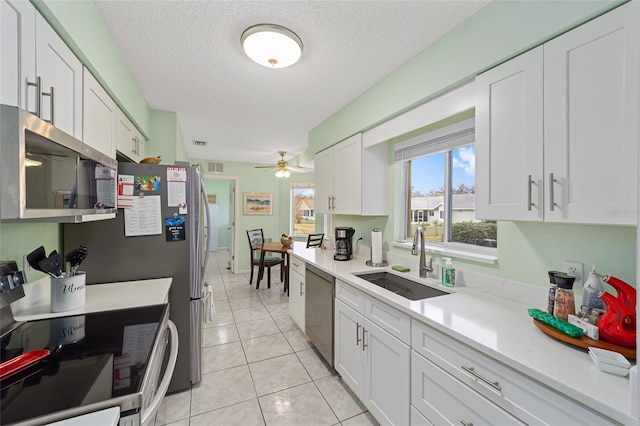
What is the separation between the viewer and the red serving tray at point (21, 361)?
788 millimetres

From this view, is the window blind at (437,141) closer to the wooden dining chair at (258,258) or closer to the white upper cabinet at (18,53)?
the white upper cabinet at (18,53)

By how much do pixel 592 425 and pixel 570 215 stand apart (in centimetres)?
73

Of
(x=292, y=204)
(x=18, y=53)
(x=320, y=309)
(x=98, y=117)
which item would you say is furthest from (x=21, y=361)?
(x=292, y=204)

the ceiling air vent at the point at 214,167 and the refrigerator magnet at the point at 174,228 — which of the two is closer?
the refrigerator magnet at the point at 174,228

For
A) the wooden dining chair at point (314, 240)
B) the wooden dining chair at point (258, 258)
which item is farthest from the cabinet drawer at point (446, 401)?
the wooden dining chair at point (258, 258)

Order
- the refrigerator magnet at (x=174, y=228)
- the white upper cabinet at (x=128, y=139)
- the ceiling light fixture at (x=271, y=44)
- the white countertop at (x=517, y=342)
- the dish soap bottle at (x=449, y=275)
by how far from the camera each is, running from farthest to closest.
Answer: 1. the white upper cabinet at (x=128, y=139)
2. the refrigerator magnet at (x=174, y=228)
3. the dish soap bottle at (x=449, y=275)
4. the ceiling light fixture at (x=271, y=44)
5. the white countertop at (x=517, y=342)

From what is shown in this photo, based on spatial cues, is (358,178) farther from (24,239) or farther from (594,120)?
(24,239)

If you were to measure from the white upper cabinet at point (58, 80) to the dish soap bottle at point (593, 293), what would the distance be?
93.2 inches

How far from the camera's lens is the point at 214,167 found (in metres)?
5.67

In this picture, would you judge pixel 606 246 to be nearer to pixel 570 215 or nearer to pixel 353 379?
pixel 570 215

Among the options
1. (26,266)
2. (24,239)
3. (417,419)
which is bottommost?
(417,419)

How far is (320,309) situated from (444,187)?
5.01 ft

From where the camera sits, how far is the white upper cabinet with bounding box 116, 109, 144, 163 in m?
2.06

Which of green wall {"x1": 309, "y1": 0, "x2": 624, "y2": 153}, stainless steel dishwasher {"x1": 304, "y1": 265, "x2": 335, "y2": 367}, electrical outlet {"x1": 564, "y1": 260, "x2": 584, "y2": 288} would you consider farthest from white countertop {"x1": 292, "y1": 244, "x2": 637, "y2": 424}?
green wall {"x1": 309, "y1": 0, "x2": 624, "y2": 153}
